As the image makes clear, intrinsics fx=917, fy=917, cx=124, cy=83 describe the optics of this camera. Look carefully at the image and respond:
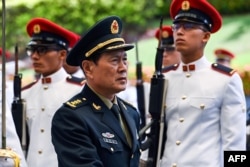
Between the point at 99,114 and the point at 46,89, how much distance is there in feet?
8.90

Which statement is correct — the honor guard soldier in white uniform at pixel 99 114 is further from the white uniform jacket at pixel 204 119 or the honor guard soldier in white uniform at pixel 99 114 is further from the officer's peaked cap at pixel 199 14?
the officer's peaked cap at pixel 199 14

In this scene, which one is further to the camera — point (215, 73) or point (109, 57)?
point (215, 73)

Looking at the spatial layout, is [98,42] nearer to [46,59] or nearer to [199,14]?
[199,14]

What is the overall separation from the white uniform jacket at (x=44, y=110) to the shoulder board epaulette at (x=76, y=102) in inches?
90.2

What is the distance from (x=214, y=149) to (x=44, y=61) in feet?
5.92

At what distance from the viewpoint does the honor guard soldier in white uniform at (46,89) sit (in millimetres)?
7328

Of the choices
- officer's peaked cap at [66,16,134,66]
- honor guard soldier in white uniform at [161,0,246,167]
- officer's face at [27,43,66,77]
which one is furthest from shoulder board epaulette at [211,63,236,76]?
officer's peaked cap at [66,16,134,66]

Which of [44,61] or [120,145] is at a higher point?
[44,61]

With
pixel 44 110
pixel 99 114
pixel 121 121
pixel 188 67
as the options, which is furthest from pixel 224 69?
pixel 99 114

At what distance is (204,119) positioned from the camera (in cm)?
648

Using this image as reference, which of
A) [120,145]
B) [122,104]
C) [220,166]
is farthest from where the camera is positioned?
[220,166]

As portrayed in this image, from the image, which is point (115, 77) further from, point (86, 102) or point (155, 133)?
point (155, 133)

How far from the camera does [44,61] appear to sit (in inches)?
297

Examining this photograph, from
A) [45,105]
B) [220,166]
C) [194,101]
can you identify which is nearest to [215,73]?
[194,101]
